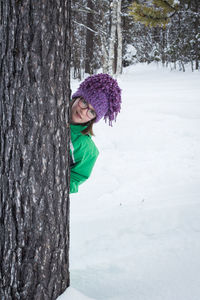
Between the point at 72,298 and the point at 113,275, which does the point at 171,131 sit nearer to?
the point at 113,275

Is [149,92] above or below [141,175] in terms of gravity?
above

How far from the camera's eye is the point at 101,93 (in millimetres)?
1896

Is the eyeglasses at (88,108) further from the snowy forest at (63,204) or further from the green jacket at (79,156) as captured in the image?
the green jacket at (79,156)

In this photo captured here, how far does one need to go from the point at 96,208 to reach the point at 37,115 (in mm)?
2118

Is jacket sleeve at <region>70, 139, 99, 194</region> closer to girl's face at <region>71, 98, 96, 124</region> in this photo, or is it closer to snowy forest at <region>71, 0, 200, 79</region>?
girl's face at <region>71, 98, 96, 124</region>

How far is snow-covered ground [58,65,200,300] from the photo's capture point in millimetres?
1898

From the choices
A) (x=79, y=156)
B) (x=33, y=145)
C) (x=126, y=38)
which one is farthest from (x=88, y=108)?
(x=126, y=38)

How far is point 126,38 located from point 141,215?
1955 cm

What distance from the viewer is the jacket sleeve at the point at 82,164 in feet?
6.61

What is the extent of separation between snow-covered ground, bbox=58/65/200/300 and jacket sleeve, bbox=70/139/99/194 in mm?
723

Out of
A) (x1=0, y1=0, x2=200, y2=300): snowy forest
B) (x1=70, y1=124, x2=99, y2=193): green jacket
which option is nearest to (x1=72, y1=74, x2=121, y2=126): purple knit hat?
(x1=0, y1=0, x2=200, y2=300): snowy forest

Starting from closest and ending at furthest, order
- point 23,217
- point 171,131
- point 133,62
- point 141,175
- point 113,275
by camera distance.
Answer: point 23,217 < point 113,275 < point 141,175 < point 171,131 < point 133,62

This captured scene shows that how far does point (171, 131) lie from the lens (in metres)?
5.41

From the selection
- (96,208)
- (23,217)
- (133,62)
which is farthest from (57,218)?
(133,62)
